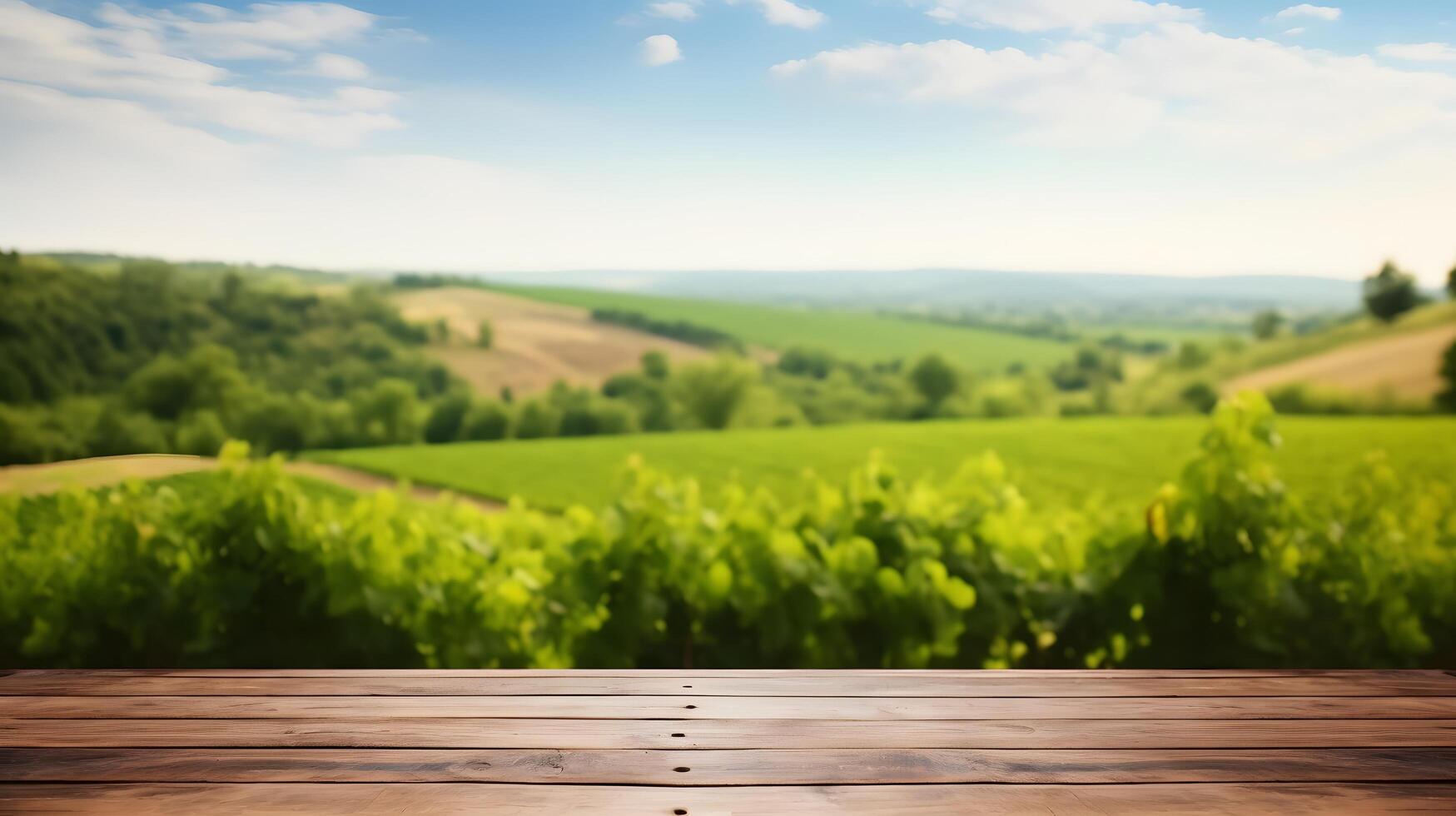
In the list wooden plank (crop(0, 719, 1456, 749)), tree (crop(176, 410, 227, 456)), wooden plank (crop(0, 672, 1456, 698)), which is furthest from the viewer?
tree (crop(176, 410, 227, 456))

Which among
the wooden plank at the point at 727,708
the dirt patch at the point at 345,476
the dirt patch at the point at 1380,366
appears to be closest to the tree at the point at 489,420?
the dirt patch at the point at 345,476

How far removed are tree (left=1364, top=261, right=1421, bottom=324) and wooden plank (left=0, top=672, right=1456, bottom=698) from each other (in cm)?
263

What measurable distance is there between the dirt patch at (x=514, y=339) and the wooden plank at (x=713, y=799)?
2.67m

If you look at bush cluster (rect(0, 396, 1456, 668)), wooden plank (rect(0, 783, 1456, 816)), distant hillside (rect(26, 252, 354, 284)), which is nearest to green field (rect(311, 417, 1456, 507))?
distant hillside (rect(26, 252, 354, 284))

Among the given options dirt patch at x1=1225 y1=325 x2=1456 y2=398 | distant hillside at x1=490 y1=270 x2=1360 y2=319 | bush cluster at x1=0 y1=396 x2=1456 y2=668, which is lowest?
bush cluster at x1=0 y1=396 x2=1456 y2=668

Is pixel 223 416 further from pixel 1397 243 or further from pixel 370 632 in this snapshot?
pixel 1397 243

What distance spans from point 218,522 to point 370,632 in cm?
43

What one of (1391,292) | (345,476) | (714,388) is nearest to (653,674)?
(345,476)

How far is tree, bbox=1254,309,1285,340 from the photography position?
13.3 feet

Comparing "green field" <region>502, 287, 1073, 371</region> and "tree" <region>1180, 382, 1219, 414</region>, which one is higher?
"green field" <region>502, 287, 1073, 371</region>

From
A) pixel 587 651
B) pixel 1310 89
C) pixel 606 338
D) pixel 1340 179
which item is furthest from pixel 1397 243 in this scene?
pixel 587 651

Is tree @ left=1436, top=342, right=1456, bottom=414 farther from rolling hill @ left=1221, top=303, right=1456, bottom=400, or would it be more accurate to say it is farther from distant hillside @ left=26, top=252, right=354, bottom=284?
distant hillside @ left=26, top=252, right=354, bottom=284

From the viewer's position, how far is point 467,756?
3.84ft

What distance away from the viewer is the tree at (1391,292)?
3576 mm
